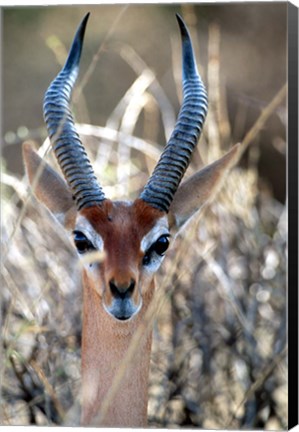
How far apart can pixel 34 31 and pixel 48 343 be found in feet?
5.53

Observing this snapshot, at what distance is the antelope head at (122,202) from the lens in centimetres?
457

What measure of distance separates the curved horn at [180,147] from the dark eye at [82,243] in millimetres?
320

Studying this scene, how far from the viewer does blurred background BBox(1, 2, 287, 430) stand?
18.5 ft

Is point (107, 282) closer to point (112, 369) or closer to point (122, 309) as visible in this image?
point (122, 309)

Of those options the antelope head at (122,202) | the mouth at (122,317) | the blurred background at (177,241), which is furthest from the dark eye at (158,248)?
the blurred background at (177,241)

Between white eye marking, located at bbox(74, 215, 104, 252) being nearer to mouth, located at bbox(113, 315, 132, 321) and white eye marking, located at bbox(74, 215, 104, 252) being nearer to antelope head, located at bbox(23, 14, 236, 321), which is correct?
antelope head, located at bbox(23, 14, 236, 321)

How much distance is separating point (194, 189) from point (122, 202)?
→ 1.17ft

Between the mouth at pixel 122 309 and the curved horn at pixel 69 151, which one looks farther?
the curved horn at pixel 69 151

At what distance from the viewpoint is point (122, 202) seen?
4.80m

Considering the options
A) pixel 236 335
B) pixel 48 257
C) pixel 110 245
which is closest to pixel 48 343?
pixel 48 257

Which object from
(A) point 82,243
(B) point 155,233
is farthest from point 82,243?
(B) point 155,233

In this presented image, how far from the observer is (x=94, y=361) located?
15.8 ft

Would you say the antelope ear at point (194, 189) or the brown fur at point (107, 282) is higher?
the antelope ear at point (194, 189)

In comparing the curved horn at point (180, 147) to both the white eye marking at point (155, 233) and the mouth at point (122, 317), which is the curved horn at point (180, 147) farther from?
the mouth at point (122, 317)
